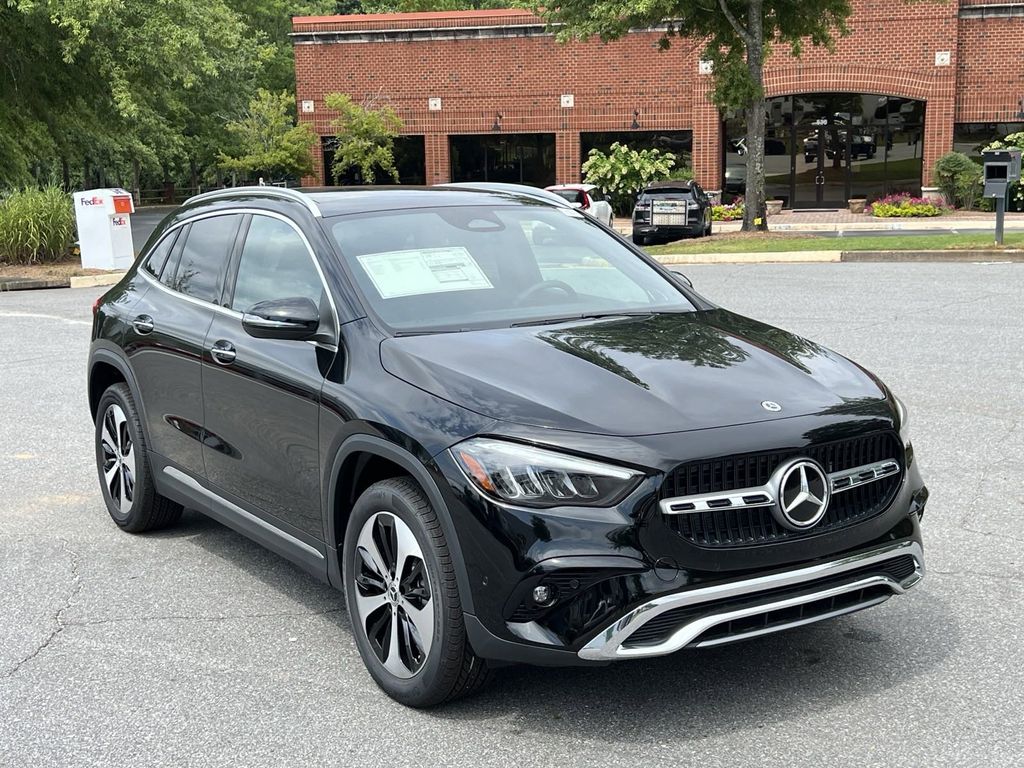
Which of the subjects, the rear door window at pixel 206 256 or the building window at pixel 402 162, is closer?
the rear door window at pixel 206 256

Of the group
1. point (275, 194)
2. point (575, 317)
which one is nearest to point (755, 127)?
point (275, 194)

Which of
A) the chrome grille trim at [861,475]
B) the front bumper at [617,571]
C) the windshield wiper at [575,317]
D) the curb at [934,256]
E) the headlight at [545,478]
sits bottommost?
the curb at [934,256]

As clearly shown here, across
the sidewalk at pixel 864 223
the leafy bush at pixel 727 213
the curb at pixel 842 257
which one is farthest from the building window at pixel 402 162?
the curb at pixel 842 257

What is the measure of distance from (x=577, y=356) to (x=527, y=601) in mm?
951

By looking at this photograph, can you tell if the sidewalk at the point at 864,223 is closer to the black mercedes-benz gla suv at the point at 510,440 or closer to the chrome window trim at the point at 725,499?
the black mercedes-benz gla suv at the point at 510,440

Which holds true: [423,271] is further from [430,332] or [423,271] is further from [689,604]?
[689,604]

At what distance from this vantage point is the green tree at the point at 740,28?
945 inches

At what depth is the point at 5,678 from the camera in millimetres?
4297

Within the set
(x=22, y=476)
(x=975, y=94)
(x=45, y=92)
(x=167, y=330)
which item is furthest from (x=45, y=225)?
(x=975, y=94)

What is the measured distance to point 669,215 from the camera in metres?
27.6

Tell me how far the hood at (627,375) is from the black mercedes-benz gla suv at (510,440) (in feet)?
0.04

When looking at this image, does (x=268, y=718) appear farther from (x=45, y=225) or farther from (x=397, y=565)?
(x=45, y=225)

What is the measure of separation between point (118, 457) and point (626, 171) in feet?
109

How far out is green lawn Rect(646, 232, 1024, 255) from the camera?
65.9 ft
